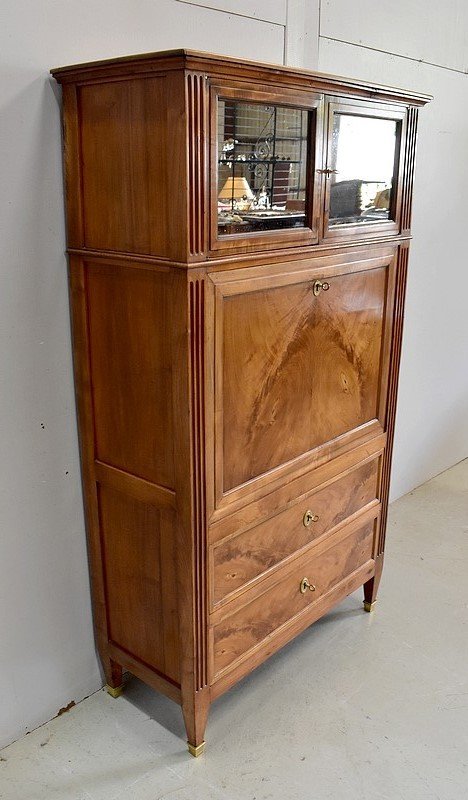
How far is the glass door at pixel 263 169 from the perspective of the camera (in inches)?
62.7

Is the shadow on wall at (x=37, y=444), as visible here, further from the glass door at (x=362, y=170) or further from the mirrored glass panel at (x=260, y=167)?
the glass door at (x=362, y=170)

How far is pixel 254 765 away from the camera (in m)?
1.92

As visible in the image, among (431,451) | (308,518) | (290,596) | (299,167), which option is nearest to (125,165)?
(299,167)

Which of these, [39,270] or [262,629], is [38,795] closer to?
[262,629]

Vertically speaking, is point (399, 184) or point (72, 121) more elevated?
point (72, 121)

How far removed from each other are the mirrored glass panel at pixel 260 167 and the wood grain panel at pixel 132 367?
0.24m

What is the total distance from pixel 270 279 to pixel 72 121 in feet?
1.95

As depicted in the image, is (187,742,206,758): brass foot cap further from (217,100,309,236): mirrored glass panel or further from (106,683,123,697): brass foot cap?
(217,100,309,236): mirrored glass panel

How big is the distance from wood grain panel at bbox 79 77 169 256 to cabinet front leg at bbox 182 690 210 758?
1148mm

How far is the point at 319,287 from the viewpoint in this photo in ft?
6.38

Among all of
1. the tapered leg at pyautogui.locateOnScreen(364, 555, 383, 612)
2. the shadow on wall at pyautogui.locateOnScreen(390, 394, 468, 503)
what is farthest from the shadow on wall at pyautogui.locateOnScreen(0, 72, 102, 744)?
the shadow on wall at pyautogui.locateOnScreen(390, 394, 468, 503)

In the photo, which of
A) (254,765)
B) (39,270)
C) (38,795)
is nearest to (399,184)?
(39,270)

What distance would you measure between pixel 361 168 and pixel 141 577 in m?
1.27

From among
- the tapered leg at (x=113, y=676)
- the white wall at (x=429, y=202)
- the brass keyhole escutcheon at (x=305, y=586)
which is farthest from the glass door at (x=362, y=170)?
the tapered leg at (x=113, y=676)
